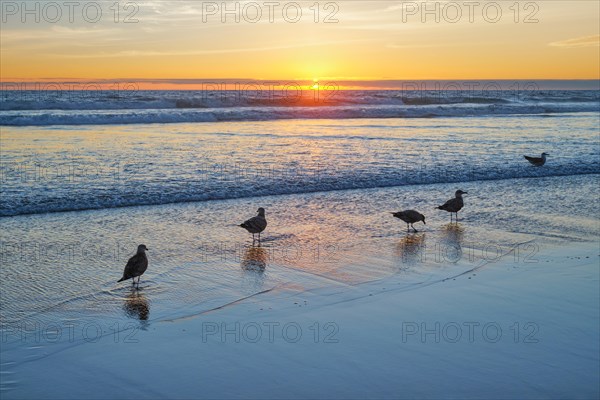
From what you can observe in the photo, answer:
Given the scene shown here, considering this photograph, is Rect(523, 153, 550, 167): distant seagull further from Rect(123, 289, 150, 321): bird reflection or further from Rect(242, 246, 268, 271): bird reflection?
Rect(123, 289, 150, 321): bird reflection

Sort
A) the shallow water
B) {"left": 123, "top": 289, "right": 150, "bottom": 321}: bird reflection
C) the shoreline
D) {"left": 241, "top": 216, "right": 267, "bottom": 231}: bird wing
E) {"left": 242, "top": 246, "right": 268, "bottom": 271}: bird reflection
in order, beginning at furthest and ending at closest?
the shallow water → {"left": 241, "top": 216, "right": 267, "bottom": 231}: bird wing → {"left": 242, "top": 246, "right": 268, "bottom": 271}: bird reflection → {"left": 123, "top": 289, "right": 150, "bottom": 321}: bird reflection → the shoreline

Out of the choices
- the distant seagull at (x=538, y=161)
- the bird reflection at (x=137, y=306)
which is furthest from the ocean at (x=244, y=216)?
the distant seagull at (x=538, y=161)

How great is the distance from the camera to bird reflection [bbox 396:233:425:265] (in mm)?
8234

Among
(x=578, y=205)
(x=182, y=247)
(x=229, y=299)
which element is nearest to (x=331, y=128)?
(x=578, y=205)

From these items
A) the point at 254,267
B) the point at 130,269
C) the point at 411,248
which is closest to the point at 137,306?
the point at 130,269

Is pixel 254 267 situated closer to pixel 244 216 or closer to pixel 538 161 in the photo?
pixel 244 216

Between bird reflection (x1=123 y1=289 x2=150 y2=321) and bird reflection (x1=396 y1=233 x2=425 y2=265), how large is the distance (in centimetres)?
328

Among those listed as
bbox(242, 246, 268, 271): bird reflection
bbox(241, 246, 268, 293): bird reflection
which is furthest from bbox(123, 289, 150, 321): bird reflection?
bbox(242, 246, 268, 271): bird reflection

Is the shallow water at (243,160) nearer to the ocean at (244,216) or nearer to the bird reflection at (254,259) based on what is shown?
the ocean at (244,216)

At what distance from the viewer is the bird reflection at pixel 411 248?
324 inches

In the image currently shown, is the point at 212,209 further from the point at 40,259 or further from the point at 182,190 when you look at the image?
the point at 40,259

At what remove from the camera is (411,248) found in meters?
8.84

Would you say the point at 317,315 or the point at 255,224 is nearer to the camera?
the point at 317,315

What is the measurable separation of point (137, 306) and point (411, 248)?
3966mm
